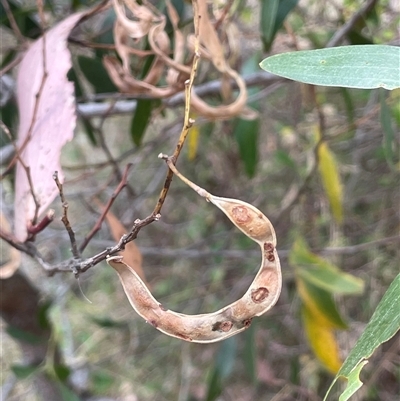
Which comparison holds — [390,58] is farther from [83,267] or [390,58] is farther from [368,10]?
[368,10]

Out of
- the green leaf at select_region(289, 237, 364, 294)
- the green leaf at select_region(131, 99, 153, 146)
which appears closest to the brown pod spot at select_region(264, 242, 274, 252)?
the green leaf at select_region(131, 99, 153, 146)

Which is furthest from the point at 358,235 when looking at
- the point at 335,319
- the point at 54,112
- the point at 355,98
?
the point at 54,112

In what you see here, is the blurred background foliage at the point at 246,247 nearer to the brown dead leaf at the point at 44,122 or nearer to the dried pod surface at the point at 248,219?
the brown dead leaf at the point at 44,122

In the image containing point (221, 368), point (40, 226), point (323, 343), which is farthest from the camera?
point (221, 368)

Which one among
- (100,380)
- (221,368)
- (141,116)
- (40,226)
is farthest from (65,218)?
(100,380)

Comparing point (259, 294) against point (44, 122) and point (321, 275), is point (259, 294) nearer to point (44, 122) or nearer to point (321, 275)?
point (44, 122)
